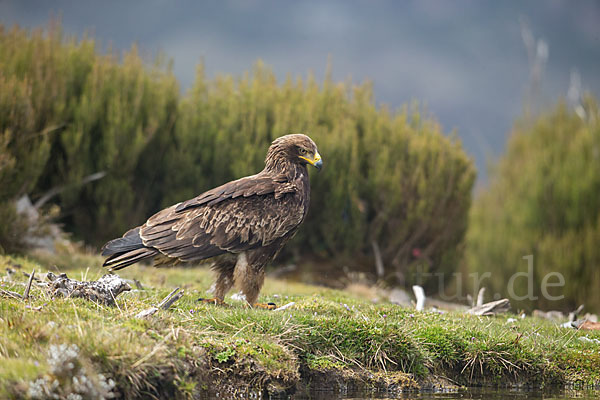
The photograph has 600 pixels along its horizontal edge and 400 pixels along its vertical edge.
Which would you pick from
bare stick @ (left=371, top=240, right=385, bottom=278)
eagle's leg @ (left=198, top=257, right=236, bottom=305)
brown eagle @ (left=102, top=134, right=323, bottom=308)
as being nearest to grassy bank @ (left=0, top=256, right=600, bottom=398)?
eagle's leg @ (left=198, top=257, right=236, bottom=305)

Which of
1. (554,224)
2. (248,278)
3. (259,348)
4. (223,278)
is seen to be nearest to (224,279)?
(223,278)

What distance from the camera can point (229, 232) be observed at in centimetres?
902

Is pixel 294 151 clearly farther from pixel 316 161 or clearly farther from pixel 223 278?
pixel 223 278

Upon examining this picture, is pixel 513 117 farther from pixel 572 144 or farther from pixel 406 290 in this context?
pixel 406 290

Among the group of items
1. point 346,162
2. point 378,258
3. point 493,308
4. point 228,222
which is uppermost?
point 346,162

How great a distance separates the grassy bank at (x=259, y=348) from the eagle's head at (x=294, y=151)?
209 cm

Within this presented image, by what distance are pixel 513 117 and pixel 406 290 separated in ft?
49.6

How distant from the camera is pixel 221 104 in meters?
21.3

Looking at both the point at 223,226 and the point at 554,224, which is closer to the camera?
the point at 223,226

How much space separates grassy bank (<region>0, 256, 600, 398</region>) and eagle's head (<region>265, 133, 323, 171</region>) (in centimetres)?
209

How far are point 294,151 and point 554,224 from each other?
1878cm


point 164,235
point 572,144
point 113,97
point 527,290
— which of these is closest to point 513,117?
point 572,144

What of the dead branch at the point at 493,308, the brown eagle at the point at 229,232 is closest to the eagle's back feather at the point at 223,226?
the brown eagle at the point at 229,232

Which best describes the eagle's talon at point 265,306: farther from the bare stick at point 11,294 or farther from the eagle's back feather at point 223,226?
the bare stick at point 11,294
